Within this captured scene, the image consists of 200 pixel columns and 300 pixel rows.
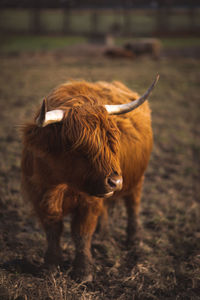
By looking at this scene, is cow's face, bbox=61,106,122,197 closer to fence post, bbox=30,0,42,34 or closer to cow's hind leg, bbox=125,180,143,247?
cow's hind leg, bbox=125,180,143,247

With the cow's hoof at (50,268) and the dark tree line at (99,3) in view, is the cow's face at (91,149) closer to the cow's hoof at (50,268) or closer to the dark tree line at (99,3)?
the cow's hoof at (50,268)

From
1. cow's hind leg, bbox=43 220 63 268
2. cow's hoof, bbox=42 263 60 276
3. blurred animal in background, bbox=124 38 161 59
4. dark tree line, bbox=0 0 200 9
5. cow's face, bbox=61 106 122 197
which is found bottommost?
blurred animal in background, bbox=124 38 161 59

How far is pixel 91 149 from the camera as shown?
7.09ft

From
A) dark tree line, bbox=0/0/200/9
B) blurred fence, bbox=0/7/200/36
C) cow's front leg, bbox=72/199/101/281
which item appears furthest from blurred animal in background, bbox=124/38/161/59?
cow's front leg, bbox=72/199/101/281

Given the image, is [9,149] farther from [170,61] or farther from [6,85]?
[170,61]

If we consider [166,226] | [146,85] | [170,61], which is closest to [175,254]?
[166,226]

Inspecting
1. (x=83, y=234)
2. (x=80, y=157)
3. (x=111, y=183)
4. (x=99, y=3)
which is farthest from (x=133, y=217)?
(x=99, y=3)

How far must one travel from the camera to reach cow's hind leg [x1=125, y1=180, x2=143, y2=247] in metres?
3.47

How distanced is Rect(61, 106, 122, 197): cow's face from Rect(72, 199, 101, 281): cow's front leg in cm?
45

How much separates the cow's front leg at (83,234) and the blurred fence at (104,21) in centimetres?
2935

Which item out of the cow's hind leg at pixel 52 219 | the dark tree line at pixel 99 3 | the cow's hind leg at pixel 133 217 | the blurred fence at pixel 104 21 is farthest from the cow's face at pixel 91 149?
the dark tree line at pixel 99 3

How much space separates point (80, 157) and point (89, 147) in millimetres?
120

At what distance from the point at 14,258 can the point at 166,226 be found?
1.86 metres

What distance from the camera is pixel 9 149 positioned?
218 inches
